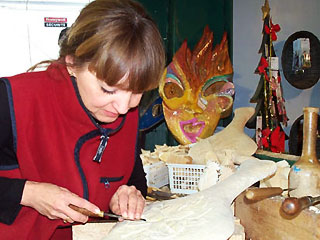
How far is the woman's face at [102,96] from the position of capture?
100cm

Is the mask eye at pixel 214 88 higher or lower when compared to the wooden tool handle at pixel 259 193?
higher

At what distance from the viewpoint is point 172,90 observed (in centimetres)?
238

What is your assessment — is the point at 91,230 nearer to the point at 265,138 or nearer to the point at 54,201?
the point at 54,201

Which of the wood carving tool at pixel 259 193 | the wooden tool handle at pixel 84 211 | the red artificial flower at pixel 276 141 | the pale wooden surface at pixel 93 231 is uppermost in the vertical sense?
the wood carving tool at pixel 259 193

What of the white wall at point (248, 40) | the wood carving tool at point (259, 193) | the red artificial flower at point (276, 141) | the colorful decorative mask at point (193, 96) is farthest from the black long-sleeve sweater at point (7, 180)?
the white wall at point (248, 40)

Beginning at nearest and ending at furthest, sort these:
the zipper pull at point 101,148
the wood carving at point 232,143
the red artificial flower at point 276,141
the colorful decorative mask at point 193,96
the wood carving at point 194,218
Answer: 1. the wood carving at point 194,218
2. the zipper pull at point 101,148
3. the wood carving at point 232,143
4. the colorful decorative mask at point 193,96
5. the red artificial flower at point 276,141

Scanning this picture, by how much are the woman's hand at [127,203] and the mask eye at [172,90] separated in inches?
47.3

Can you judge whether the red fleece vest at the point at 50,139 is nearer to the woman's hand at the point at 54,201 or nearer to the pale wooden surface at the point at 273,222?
the woman's hand at the point at 54,201

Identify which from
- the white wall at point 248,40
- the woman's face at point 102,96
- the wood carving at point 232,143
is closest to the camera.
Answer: the woman's face at point 102,96

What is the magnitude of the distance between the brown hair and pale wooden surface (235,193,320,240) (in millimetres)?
485

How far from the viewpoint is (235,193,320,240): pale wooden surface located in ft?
3.14

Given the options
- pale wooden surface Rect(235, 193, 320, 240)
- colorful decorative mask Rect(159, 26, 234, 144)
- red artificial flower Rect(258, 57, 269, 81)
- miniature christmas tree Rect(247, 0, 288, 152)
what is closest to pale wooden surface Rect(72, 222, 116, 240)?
pale wooden surface Rect(235, 193, 320, 240)

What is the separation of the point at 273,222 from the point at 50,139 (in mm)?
685

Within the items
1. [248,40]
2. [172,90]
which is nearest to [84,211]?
[172,90]
